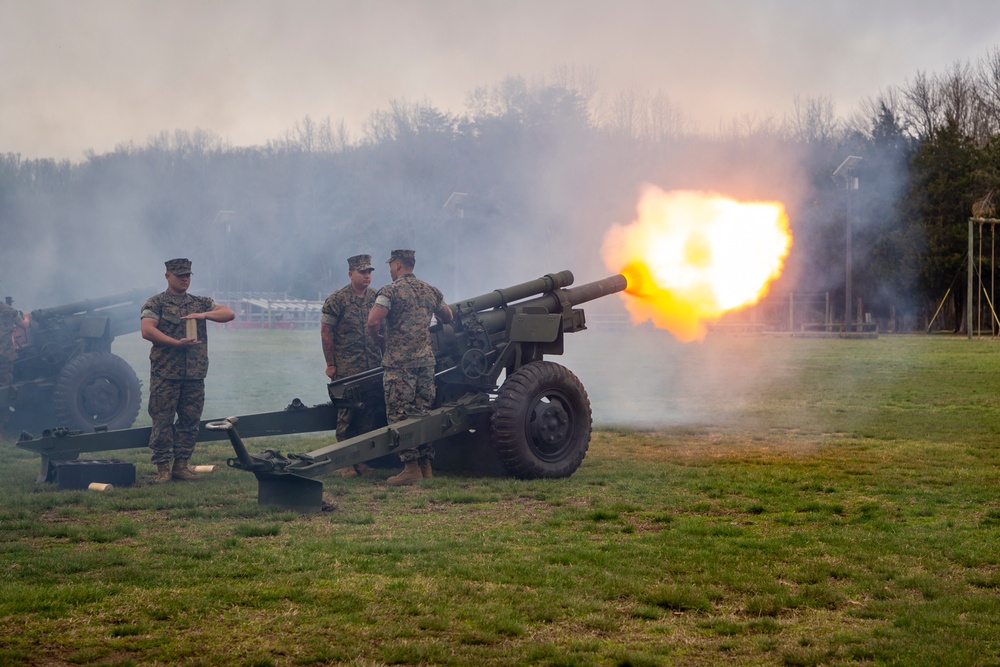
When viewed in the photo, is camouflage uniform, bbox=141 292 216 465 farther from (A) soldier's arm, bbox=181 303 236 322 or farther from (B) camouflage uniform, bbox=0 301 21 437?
(B) camouflage uniform, bbox=0 301 21 437

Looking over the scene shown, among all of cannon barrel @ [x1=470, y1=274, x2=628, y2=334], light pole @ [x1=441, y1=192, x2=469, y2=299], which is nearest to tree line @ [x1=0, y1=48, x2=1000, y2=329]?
light pole @ [x1=441, y1=192, x2=469, y2=299]

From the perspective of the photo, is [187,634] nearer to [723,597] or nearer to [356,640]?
[356,640]

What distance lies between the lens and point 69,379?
1327 cm

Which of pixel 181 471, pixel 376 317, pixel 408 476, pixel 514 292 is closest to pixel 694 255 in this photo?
pixel 514 292

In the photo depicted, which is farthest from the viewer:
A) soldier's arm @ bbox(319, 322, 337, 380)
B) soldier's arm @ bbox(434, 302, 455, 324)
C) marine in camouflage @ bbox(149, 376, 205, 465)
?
Answer: soldier's arm @ bbox(319, 322, 337, 380)

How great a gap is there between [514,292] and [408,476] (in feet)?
7.22

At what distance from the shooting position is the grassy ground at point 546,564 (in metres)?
5.00

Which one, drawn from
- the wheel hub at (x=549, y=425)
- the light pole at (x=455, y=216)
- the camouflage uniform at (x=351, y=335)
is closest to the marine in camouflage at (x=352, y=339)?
the camouflage uniform at (x=351, y=335)

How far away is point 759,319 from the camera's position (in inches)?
1869

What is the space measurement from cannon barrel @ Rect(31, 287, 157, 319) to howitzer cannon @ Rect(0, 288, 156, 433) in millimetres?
17

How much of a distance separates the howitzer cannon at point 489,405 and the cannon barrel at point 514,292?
0.01 meters

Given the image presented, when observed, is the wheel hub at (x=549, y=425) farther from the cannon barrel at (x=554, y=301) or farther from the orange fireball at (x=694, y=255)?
the orange fireball at (x=694, y=255)

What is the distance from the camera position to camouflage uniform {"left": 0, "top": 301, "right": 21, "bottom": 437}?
13.1 m

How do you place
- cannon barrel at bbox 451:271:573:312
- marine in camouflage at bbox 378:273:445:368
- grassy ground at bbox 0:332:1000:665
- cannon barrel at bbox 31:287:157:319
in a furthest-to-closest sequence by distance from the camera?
cannon barrel at bbox 31:287:157:319
cannon barrel at bbox 451:271:573:312
marine in camouflage at bbox 378:273:445:368
grassy ground at bbox 0:332:1000:665
